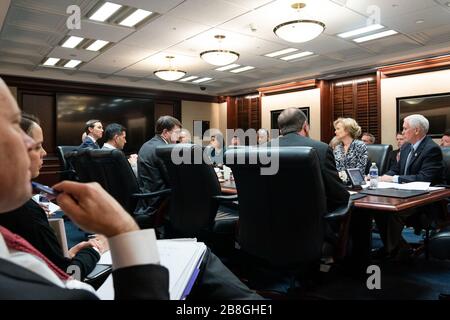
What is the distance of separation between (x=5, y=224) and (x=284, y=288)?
2.03 meters

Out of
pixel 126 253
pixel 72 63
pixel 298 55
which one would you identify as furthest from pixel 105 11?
pixel 126 253

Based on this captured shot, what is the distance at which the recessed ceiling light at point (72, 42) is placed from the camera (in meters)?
5.59

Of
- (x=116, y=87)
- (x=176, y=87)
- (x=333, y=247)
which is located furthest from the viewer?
(x=176, y=87)

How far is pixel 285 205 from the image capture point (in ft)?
5.84

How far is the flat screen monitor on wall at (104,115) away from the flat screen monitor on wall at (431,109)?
6.36 metres

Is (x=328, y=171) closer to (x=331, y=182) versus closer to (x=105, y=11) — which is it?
(x=331, y=182)

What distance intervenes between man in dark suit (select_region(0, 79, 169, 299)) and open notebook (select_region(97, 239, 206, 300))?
0.57 feet

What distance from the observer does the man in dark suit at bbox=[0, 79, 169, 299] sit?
509mm

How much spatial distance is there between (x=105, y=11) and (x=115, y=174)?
2.74 metres

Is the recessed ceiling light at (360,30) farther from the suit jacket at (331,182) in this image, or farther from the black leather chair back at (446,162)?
the suit jacket at (331,182)

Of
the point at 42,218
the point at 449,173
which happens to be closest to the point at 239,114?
the point at 449,173

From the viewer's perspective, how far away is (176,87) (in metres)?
9.87
